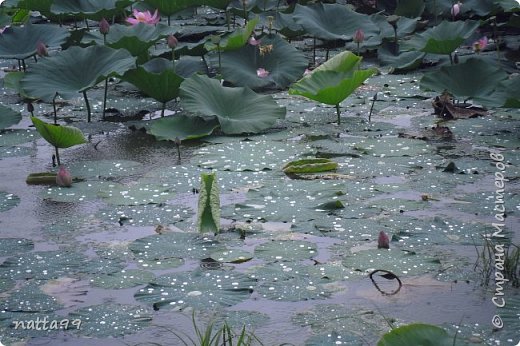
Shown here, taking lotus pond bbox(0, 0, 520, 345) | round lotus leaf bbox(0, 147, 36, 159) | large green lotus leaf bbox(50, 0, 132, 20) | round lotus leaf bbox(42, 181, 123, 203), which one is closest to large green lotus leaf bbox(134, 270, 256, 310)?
lotus pond bbox(0, 0, 520, 345)

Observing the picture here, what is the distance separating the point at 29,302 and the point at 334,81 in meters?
2.20

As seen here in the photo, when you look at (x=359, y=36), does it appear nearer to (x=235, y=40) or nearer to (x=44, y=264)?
(x=235, y=40)

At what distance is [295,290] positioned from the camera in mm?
2572

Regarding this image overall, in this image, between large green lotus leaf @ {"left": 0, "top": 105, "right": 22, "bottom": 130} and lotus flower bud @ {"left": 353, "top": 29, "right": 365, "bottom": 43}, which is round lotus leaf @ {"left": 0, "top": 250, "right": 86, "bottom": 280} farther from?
lotus flower bud @ {"left": 353, "top": 29, "right": 365, "bottom": 43}

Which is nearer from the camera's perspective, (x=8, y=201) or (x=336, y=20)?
(x=8, y=201)

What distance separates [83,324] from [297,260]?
71cm

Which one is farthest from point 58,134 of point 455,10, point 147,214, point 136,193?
point 455,10

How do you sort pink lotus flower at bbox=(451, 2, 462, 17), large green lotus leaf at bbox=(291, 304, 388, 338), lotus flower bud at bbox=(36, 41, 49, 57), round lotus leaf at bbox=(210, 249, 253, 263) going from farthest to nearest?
1. pink lotus flower at bbox=(451, 2, 462, 17)
2. lotus flower bud at bbox=(36, 41, 49, 57)
3. round lotus leaf at bbox=(210, 249, 253, 263)
4. large green lotus leaf at bbox=(291, 304, 388, 338)

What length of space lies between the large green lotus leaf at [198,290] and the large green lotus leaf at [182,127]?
4.75 ft

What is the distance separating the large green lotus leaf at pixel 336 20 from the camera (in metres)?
5.38

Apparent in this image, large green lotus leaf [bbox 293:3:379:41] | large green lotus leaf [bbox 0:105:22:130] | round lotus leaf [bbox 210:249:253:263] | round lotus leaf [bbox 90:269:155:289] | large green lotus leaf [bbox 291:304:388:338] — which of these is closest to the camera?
large green lotus leaf [bbox 291:304:388:338]

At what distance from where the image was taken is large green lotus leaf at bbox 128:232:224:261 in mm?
2848

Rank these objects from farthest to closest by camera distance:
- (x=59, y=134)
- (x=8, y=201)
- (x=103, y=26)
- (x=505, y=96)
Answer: (x=103, y=26) → (x=505, y=96) → (x=59, y=134) → (x=8, y=201)

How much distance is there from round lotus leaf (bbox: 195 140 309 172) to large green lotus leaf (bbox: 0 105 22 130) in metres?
0.96
